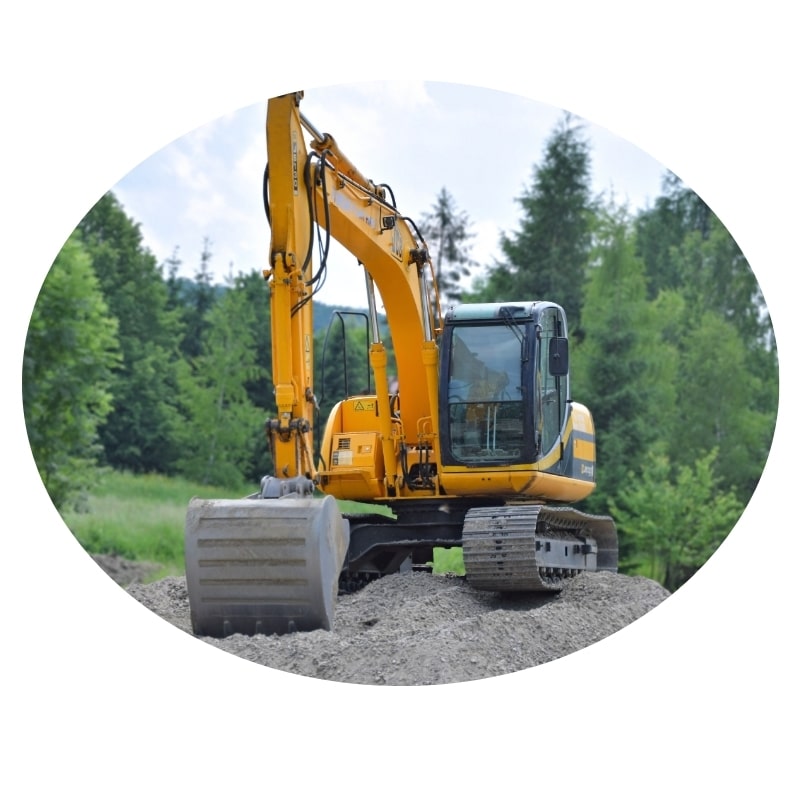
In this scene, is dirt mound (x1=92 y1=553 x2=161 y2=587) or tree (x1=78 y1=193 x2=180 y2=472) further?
tree (x1=78 y1=193 x2=180 y2=472)

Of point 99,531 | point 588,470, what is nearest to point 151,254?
point 99,531

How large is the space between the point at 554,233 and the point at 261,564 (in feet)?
79.3

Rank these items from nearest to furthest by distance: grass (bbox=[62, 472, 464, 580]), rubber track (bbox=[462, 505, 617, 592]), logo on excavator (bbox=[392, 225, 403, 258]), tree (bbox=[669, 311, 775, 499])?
rubber track (bbox=[462, 505, 617, 592]) < logo on excavator (bbox=[392, 225, 403, 258]) < grass (bbox=[62, 472, 464, 580]) < tree (bbox=[669, 311, 775, 499])

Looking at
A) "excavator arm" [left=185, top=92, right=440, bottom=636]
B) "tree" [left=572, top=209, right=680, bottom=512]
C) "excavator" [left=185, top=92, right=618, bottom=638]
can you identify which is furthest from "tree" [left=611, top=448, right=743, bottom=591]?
"excavator arm" [left=185, top=92, right=440, bottom=636]

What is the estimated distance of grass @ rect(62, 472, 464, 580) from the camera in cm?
2352

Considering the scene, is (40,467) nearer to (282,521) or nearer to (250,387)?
(250,387)

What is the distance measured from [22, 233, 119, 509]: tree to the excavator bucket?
14969 mm

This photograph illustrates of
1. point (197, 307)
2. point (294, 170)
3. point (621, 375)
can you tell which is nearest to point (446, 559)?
point (294, 170)

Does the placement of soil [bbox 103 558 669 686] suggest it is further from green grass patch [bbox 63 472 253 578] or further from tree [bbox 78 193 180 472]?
tree [bbox 78 193 180 472]

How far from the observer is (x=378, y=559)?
11109 millimetres

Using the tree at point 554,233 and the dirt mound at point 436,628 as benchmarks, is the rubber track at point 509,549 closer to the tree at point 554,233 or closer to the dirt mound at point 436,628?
the dirt mound at point 436,628

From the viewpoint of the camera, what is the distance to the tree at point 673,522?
989 inches

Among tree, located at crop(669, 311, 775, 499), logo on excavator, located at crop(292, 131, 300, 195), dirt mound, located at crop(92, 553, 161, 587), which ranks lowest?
dirt mound, located at crop(92, 553, 161, 587)

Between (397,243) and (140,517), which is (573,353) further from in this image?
(397,243)
